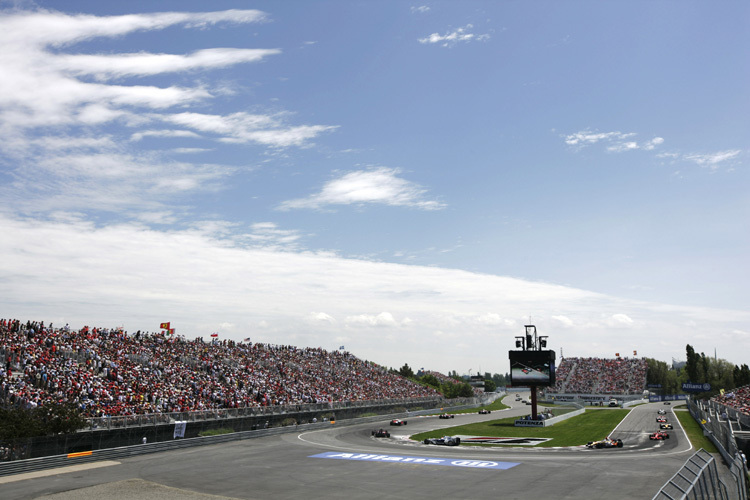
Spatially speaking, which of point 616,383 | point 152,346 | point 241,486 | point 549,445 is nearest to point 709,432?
point 549,445

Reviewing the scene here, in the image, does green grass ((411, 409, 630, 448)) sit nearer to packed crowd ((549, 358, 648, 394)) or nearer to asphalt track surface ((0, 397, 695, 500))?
asphalt track surface ((0, 397, 695, 500))

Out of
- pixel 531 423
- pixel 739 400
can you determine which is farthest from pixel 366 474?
pixel 739 400

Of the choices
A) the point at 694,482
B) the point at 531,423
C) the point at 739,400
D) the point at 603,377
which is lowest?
the point at 531,423

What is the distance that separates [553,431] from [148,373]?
39.4 metres

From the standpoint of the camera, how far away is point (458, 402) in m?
101

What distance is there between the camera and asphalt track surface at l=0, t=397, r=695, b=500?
27000 mm

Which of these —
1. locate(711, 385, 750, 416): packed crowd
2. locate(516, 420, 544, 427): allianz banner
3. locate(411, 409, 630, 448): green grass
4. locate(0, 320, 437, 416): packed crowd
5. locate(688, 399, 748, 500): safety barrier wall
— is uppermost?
locate(0, 320, 437, 416): packed crowd

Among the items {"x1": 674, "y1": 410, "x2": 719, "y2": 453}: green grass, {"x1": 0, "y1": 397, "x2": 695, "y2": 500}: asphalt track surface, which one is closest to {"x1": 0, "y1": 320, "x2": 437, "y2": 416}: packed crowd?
{"x1": 0, "y1": 397, "x2": 695, "y2": 500}: asphalt track surface

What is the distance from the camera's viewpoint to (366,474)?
1281 inches

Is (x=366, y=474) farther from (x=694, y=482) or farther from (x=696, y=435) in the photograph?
(x=696, y=435)

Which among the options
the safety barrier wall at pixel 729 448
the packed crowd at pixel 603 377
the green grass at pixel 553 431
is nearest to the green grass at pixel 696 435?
the safety barrier wall at pixel 729 448

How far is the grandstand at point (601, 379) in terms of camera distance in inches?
5054

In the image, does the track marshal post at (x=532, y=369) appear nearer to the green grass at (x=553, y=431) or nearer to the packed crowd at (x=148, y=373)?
the green grass at (x=553, y=431)

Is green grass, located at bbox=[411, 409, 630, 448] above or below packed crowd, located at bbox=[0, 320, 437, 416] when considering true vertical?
below
